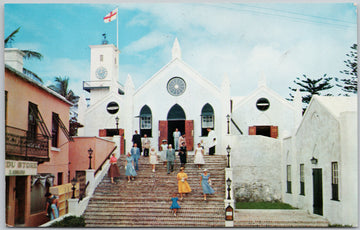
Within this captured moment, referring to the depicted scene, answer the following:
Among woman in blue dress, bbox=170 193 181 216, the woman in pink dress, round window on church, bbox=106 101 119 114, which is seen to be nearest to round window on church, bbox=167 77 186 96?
round window on church, bbox=106 101 119 114

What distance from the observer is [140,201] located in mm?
16484

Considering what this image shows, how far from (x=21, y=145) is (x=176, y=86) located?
10.3 meters

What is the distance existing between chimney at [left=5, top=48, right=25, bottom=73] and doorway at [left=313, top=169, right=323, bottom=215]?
9.85m

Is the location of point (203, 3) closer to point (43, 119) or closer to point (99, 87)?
point (43, 119)

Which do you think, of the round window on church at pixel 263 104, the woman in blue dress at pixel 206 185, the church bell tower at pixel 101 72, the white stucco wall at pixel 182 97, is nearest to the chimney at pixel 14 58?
the woman in blue dress at pixel 206 185

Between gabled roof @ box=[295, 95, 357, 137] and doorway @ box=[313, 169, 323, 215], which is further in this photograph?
doorway @ box=[313, 169, 323, 215]

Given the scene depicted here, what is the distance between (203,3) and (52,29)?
4.79 meters

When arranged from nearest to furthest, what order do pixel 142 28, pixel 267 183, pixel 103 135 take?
pixel 142 28, pixel 267 183, pixel 103 135

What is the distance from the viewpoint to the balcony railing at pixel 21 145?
13172 mm

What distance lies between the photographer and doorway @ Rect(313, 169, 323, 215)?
1584 centimetres

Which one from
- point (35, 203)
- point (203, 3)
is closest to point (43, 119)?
point (35, 203)

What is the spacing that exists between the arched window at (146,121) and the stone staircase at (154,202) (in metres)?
3.72

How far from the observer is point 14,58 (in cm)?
1495

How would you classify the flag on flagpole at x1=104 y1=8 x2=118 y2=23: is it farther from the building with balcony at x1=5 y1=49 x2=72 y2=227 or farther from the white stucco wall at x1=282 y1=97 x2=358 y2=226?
the white stucco wall at x1=282 y1=97 x2=358 y2=226
